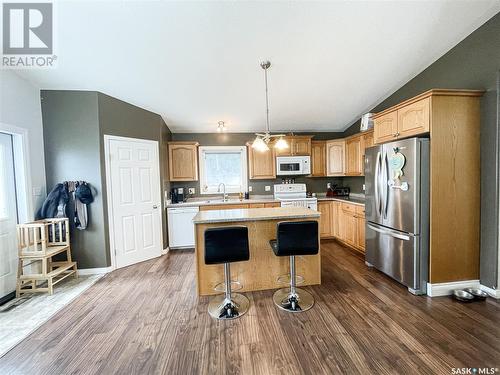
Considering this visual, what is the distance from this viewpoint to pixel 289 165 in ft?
15.9

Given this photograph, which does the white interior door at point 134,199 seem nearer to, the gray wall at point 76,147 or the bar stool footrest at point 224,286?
the gray wall at point 76,147

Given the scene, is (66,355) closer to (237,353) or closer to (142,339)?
(142,339)

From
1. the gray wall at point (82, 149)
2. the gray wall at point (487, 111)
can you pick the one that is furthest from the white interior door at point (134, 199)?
the gray wall at point (487, 111)

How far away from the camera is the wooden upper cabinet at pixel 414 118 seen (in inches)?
96.4

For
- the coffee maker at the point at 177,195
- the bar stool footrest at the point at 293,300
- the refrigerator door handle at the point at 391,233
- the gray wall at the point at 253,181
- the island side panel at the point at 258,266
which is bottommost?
the bar stool footrest at the point at 293,300

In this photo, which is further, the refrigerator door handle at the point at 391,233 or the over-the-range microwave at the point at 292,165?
the over-the-range microwave at the point at 292,165

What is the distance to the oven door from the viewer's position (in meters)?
4.84

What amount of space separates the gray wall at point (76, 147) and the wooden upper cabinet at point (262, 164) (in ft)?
9.28

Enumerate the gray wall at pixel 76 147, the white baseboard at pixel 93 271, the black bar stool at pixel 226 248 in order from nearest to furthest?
the black bar stool at pixel 226 248
the gray wall at pixel 76 147
the white baseboard at pixel 93 271

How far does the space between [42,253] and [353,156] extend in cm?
517

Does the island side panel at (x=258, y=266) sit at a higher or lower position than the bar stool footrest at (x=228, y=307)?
higher

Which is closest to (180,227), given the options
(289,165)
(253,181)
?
(253,181)

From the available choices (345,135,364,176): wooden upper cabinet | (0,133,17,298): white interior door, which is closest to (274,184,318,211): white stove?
(345,135,364,176): wooden upper cabinet

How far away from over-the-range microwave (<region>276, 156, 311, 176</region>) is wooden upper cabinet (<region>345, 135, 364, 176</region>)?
0.80m
